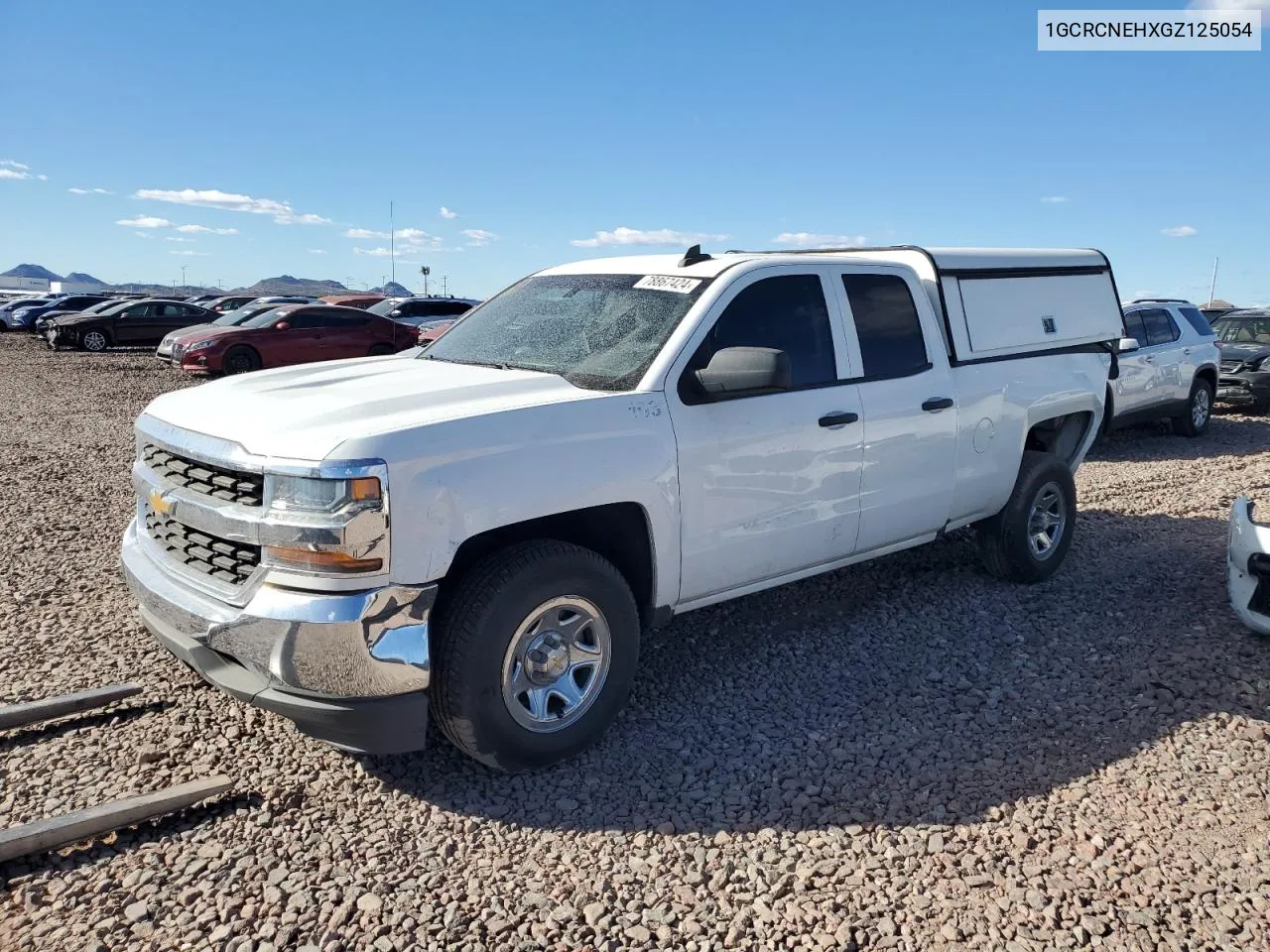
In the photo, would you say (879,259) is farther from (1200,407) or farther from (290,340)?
(290,340)

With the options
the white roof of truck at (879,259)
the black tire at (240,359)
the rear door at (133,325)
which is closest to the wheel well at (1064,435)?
the white roof of truck at (879,259)

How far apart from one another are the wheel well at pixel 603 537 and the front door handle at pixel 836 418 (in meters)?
1.08

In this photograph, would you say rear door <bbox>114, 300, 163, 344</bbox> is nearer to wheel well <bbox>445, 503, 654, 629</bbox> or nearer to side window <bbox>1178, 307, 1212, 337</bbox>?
side window <bbox>1178, 307, 1212, 337</bbox>

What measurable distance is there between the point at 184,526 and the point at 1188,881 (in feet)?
12.0

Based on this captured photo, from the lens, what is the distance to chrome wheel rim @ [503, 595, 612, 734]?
11.3 ft

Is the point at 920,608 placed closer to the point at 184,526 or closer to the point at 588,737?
the point at 588,737

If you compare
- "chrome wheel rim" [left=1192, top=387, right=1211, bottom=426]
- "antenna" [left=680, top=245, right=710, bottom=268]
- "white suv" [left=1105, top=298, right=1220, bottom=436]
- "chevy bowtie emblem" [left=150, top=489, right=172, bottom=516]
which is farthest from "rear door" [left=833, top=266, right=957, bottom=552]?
"chrome wheel rim" [left=1192, top=387, right=1211, bottom=426]

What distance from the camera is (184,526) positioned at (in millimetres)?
3551

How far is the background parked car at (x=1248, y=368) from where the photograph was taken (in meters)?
14.0

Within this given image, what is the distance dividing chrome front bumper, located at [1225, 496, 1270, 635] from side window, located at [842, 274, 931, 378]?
1.91 meters

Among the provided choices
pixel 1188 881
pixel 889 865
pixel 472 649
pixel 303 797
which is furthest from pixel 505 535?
pixel 1188 881

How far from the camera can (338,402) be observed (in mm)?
3490

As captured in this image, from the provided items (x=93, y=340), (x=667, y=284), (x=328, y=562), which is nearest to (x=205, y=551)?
(x=328, y=562)

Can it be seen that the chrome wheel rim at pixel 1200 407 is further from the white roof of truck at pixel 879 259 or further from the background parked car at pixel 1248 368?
the white roof of truck at pixel 879 259
